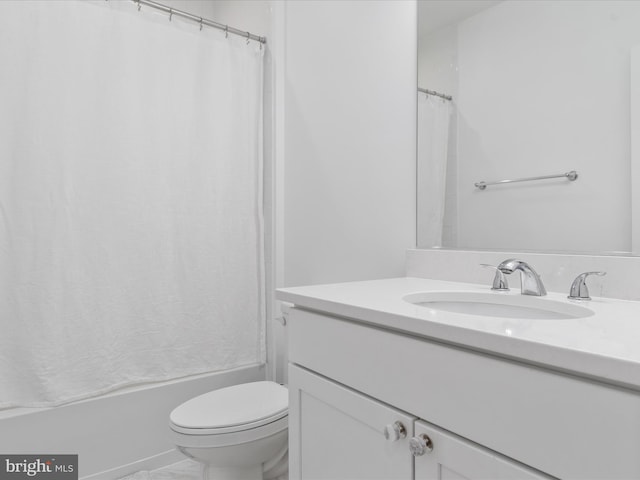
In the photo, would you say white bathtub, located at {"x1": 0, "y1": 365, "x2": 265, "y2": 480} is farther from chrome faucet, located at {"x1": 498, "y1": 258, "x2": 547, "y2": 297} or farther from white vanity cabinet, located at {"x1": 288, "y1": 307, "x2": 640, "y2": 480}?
chrome faucet, located at {"x1": 498, "y1": 258, "x2": 547, "y2": 297}

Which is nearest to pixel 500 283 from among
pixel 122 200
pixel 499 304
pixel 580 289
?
pixel 499 304

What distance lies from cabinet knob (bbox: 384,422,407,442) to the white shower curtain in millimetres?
1220

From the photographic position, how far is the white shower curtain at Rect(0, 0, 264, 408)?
4.65 ft

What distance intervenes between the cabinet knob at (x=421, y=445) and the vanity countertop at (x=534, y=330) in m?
0.18

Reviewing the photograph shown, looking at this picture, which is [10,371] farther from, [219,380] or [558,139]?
[558,139]

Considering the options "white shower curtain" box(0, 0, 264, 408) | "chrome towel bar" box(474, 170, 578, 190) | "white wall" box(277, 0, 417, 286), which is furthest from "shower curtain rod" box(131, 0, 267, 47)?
"chrome towel bar" box(474, 170, 578, 190)

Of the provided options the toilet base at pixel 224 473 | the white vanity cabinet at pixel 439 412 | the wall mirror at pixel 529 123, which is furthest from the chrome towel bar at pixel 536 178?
the toilet base at pixel 224 473

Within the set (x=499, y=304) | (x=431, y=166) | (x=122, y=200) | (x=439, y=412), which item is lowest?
(x=439, y=412)

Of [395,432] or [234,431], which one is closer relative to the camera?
[395,432]

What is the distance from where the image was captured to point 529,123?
46.0 inches

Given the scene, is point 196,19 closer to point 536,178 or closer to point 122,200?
point 122,200

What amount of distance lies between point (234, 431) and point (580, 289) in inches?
41.2

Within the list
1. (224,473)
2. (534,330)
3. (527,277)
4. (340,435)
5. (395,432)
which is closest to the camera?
(534,330)

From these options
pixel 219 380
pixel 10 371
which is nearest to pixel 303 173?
pixel 219 380
